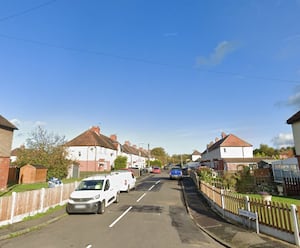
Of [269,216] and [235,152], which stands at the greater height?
[235,152]

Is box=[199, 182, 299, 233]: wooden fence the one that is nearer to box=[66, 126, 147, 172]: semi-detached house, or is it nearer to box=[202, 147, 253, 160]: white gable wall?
box=[66, 126, 147, 172]: semi-detached house

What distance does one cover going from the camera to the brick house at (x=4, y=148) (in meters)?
21.4

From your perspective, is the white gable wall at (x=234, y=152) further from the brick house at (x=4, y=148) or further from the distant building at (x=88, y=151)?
the brick house at (x=4, y=148)

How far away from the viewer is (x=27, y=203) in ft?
34.4

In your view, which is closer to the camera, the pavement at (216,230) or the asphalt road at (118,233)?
the pavement at (216,230)

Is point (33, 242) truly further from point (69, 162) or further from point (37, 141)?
point (37, 141)

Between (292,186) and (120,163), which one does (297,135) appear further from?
(120,163)

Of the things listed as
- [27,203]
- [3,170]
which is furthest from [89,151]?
[27,203]

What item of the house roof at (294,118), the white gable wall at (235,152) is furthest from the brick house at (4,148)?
the white gable wall at (235,152)

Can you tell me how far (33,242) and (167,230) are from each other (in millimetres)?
4640

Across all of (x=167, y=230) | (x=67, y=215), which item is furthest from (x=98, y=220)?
(x=167, y=230)

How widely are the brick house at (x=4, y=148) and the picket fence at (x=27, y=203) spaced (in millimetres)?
10883

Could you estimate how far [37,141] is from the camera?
34094mm

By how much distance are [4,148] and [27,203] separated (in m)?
14.1
